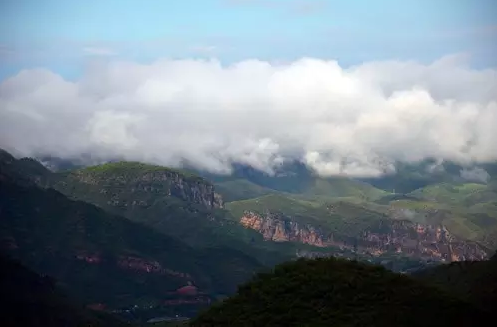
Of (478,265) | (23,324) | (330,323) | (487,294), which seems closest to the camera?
(330,323)

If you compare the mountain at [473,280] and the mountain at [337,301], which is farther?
the mountain at [473,280]

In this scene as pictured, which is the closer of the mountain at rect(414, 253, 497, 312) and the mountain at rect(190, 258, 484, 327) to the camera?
the mountain at rect(190, 258, 484, 327)

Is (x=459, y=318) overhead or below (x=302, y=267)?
below

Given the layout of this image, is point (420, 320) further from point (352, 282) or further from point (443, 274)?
point (443, 274)

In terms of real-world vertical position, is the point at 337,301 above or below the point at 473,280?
below

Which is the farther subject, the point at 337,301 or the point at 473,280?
the point at 473,280

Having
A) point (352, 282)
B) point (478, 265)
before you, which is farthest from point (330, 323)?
point (478, 265)

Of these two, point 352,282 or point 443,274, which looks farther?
point 443,274

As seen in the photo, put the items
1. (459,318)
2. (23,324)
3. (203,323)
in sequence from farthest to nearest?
(23,324) < (203,323) < (459,318)
